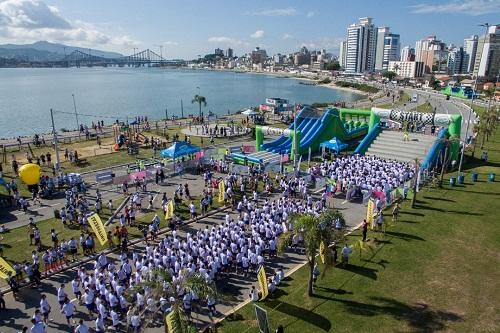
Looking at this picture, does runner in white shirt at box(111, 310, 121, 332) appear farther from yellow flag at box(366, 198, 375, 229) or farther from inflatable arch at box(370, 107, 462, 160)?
inflatable arch at box(370, 107, 462, 160)

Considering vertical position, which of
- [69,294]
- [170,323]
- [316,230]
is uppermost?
[316,230]

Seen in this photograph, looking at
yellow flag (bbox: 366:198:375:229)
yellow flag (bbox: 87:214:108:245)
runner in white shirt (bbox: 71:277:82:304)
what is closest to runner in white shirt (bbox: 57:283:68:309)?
runner in white shirt (bbox: 71:277:82:304)

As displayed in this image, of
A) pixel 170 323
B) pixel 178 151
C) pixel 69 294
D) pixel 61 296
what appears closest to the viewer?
pixel 170 323

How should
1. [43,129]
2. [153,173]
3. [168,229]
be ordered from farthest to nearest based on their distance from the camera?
[43,129]
[153,173]
[168,229]

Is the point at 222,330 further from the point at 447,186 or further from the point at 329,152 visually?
the point at 329,152

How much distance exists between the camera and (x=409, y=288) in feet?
51.3

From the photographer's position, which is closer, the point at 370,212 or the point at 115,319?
the point at 115,319

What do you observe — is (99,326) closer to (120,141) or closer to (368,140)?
(368,140)

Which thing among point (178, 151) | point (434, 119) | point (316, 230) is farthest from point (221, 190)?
point (434, 119)

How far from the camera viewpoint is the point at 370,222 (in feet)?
68.9

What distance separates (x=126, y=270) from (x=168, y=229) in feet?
20.5

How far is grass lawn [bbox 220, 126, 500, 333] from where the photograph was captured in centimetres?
1356

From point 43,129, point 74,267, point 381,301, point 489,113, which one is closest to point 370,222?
point 381,301

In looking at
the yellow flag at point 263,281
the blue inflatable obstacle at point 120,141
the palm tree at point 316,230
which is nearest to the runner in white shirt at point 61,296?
the yellow flag at point 263,281
